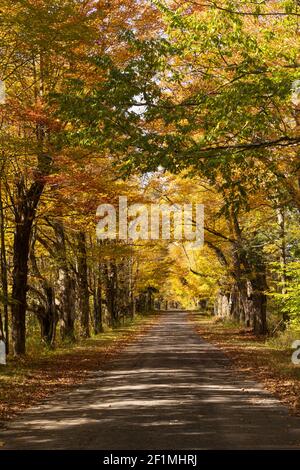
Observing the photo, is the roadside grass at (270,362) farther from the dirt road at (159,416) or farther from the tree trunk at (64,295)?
the tree trunk at (64,295)

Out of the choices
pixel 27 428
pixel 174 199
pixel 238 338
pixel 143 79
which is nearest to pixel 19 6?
pixel 143 79

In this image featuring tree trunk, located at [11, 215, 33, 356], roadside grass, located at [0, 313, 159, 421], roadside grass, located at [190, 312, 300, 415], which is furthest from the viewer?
tree trunk, located at [11, 215, 33, 356]

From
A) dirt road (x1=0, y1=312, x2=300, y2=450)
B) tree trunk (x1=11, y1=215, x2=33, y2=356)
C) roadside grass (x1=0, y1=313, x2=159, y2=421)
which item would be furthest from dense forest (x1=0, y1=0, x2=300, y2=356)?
dirt road (x1=0, y1=312, x2=300, y2=450)

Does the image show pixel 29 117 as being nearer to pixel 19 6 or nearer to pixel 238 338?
pixel 19 6

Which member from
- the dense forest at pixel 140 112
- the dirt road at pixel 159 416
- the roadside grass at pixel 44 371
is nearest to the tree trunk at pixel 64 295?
the dense forest at pixel 140 112

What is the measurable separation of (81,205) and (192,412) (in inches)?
414

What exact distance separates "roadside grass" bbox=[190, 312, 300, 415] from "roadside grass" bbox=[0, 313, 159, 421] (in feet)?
15.8

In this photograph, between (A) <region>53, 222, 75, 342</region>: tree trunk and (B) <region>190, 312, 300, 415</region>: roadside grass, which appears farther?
(A) <region>53, 222, 75, 342</region>: tree trunk

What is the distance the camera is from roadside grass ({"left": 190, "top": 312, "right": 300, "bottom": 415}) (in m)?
12.8

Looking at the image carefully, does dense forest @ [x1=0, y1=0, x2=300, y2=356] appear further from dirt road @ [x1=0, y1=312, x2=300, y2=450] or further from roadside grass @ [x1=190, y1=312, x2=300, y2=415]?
dirt road @ [x1=0, y1=312, x2=300, y2=450]

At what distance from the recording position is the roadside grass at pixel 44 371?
39.7 ft

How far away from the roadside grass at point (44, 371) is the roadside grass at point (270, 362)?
4817 millimetres

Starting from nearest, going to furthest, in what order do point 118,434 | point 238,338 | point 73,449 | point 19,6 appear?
point 73,449
point 118,434
point 19,6
point 238,338

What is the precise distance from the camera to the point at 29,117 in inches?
575
